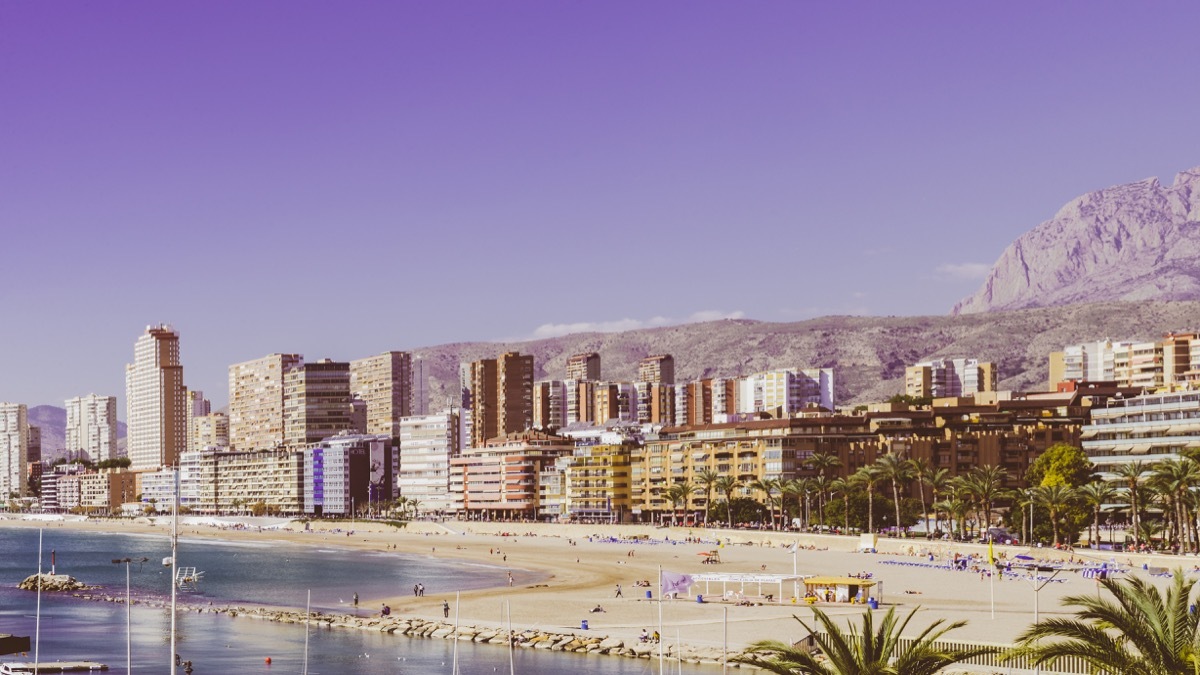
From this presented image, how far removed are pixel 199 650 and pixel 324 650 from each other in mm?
7074

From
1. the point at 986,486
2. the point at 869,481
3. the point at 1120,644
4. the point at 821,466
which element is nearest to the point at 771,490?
the point at 821,466

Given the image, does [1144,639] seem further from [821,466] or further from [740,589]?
[821,466]

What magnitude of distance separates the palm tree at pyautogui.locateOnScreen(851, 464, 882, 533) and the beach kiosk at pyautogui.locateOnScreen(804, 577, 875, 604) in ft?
245

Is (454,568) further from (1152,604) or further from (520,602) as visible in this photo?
(1152,604)

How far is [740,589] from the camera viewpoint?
357ft

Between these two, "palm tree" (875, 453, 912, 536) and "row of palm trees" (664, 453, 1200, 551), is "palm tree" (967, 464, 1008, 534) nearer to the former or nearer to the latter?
Result: "row of palm trees" (664, 453, 1200, 551)

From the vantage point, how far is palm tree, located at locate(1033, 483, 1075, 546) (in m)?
137

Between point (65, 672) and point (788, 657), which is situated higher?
point (788, 657)

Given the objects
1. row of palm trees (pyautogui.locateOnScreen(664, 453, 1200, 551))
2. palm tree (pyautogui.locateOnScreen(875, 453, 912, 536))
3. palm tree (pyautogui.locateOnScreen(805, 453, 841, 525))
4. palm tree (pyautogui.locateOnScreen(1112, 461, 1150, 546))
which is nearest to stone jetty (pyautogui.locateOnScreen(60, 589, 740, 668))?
row of palm trees (pyautogui.locateOnScreen(664, 453, 1200, 551))

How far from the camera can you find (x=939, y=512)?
6791 inches

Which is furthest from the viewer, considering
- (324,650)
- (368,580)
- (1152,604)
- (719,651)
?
(368,580)

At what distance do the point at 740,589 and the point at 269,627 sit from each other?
33.8 meters

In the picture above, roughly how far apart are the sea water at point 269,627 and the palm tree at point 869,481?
45.2m

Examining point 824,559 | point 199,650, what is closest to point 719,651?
point 199,650
